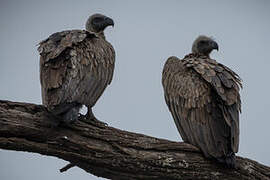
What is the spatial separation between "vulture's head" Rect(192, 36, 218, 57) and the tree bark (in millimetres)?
3808

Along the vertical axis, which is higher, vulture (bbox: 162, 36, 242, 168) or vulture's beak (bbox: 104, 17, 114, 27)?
vulture's beak (bbox: 104, 17, 114, 27)

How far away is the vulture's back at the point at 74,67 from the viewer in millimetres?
6402

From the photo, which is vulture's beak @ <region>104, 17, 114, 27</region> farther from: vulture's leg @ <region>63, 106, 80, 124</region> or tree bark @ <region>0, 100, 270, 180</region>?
vulture's leg @ <region>63, 106, 80, 124</region>

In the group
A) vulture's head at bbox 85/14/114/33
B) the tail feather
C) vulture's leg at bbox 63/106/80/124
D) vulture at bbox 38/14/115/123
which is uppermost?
vulture's head at bbox 85/14/114/33

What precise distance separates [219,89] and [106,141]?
1963 millimetres

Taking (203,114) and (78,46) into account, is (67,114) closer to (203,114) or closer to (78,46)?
(78,46)

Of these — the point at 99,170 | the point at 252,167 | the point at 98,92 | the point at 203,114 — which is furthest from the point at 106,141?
the point at 252,167

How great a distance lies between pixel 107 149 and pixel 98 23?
14.5 feet

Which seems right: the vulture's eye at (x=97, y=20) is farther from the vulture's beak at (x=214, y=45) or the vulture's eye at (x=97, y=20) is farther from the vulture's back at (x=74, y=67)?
the vulture's beak at (x=214, y=45)

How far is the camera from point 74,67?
22.0 feet

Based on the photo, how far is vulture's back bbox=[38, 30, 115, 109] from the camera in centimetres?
640

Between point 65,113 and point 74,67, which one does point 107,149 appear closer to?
point 65,113

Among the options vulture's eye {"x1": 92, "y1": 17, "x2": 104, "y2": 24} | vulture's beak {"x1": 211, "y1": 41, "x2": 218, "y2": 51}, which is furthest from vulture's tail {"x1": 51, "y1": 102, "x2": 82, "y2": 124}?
vulture's beak {"x1": 211, "y1": 41, "x2": 218, "y2": 51}

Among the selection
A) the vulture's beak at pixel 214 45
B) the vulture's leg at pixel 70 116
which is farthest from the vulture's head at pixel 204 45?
the vulture's leg at pixel 70 116
